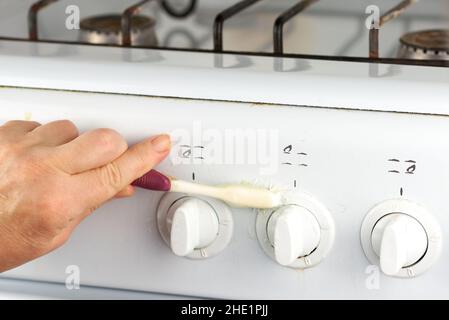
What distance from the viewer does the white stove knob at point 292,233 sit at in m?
0.58

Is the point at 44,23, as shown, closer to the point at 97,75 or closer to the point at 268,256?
the point at 97,75

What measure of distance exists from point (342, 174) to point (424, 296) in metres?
0.10

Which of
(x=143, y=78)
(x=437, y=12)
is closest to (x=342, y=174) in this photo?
(x=143, y=78)

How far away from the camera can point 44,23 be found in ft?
2.99

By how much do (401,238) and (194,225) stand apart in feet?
0.45

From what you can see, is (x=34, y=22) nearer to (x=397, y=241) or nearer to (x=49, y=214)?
(x=49, y=214)

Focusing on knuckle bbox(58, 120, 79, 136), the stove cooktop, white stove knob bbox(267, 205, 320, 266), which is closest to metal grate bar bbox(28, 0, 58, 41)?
the stove cooktop

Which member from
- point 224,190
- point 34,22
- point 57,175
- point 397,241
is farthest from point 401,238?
point 34,22

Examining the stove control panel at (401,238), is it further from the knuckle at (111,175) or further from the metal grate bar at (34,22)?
the metal grate bar at (34,22)

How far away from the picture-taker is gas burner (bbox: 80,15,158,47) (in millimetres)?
855

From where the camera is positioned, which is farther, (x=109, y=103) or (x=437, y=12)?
(x=437, y=12)

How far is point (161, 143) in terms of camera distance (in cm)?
61

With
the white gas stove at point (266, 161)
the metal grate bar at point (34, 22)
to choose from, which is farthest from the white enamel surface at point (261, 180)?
the metal grate bar at point (34, 22)

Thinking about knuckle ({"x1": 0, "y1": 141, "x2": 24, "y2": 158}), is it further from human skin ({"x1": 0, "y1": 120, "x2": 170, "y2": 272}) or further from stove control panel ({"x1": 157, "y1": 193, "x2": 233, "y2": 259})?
stove control panel ({"x1": 157, "y1": 193, "x2": 233, "y2": 259})
